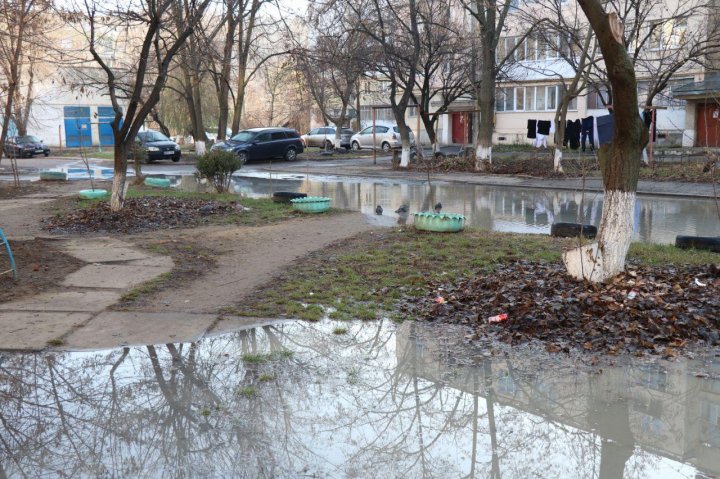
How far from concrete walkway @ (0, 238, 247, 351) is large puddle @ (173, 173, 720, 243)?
5816 mm

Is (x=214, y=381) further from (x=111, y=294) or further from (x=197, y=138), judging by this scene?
(x=197, y=138)

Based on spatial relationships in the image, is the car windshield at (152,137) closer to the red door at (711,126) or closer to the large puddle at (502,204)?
the large puddle at (502,204)

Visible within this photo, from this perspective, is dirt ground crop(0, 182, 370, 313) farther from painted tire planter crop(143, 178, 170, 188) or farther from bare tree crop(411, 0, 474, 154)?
bare tree crop(411, 0, 474, 154)

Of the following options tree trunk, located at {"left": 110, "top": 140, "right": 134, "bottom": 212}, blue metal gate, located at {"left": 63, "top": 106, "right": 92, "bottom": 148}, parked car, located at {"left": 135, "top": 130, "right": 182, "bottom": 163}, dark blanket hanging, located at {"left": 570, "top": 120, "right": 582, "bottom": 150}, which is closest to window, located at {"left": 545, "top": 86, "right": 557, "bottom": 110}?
dark blanket hanging, located at {"left": 570, "top": 120, "right": 582, "bottom": 150}

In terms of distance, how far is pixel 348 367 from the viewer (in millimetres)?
5598

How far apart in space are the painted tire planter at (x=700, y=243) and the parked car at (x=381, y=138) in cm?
3042

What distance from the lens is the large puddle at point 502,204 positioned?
13.5 meters

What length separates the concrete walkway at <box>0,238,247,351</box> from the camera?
603 cm

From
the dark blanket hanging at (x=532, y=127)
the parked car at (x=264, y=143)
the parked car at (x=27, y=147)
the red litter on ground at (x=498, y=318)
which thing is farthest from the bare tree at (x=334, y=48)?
the parked car at (x=27, y=147)

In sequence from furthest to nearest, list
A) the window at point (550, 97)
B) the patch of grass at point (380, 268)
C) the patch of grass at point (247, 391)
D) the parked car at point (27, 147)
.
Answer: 1. the window at point (550, 97)
2. the parked car at point (27, 147)
3. the patch of grass at point (380, 268)
4. the patch of grass at point (247, 391)

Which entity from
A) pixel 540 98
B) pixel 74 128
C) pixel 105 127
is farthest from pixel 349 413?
pixel 74 128

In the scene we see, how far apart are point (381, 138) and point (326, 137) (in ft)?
17.6

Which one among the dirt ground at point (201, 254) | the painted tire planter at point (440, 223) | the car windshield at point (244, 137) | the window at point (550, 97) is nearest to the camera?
the dirt ground at point (201, 254)

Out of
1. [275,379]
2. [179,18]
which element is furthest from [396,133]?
[275,379]
